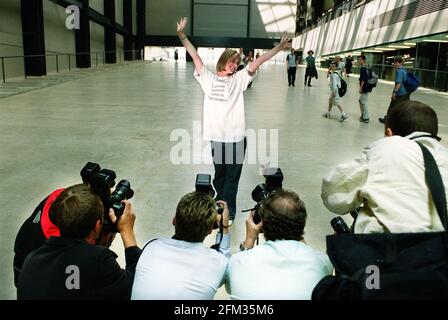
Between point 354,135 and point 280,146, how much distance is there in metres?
2.06

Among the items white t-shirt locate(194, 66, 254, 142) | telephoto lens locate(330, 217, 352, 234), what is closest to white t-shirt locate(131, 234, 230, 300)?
telephoto lens locate(330, 217, 352, 234)

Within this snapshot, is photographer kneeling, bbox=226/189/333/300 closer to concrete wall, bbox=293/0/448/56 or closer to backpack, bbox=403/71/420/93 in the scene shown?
backpack, bbox=403/71/420/93

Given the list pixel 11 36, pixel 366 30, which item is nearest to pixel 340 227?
pixel 11 36

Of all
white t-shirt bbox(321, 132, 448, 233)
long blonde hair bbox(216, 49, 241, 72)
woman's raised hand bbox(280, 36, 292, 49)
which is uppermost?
woman's raised hand bbox(280, 36, 292, 49)

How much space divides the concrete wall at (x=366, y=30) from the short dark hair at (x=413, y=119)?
58.7 ft

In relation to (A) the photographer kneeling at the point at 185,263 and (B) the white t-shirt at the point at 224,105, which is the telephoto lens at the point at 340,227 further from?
(B) the white t-shirt at the point at 224,105

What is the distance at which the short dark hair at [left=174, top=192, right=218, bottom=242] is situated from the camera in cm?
209

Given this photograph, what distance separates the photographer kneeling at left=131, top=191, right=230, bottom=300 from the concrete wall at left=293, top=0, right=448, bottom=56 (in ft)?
61.5

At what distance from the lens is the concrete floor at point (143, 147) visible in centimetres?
439

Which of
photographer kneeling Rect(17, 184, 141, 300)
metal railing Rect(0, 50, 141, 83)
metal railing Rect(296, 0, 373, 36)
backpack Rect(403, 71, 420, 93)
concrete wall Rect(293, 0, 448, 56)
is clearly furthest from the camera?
metal railing Rect(296, 0, 373, 36)

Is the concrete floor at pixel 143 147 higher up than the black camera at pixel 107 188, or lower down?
lower down

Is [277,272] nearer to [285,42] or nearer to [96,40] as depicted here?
[285,42]

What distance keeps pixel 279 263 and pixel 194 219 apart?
0.47 metres

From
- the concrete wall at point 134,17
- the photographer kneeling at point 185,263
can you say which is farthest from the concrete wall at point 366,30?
the concrete wall at point 134,17
